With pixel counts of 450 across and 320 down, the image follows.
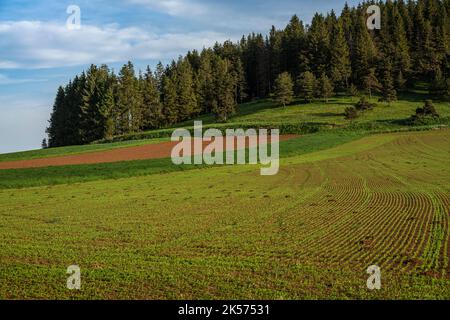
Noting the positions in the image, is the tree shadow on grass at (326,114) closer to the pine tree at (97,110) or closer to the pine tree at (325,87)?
the pine tree at (325,87)

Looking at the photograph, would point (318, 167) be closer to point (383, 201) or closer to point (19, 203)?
point (383, 201)

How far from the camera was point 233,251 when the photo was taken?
15398mm

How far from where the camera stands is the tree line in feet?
341

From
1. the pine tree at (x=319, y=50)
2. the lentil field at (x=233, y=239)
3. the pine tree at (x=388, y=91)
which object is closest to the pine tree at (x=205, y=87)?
the pine tree at (x=319, y=50)

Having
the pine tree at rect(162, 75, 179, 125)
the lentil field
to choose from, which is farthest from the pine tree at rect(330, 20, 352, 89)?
the lentil field

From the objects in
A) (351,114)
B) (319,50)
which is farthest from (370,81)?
(351,114)

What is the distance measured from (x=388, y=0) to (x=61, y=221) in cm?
15509

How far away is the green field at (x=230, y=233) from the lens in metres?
12.0

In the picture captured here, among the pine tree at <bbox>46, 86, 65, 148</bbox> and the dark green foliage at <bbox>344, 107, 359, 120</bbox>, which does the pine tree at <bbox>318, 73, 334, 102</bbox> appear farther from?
the pine tree at <bbox>46, 86, 65, 148</bbox>

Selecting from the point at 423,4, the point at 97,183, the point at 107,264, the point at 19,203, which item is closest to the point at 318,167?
the point at 97,183

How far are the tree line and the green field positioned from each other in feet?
216

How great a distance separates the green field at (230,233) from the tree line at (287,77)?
65.8 meters

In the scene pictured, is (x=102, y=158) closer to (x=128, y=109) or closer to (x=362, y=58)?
(x=128, y=109)
